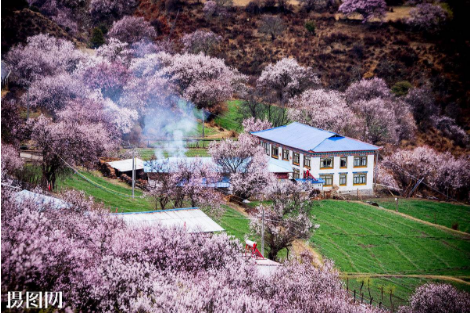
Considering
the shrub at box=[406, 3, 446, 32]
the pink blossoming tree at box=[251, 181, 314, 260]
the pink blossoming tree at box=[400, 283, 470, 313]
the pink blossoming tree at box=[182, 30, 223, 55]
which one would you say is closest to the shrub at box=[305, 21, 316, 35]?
the shrub at box=[406, 3, 446, 32]

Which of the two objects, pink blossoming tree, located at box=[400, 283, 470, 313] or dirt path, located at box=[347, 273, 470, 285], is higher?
dirt path, located at box=[347, 273, 470, 285]

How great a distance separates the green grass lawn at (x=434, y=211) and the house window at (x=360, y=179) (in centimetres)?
68

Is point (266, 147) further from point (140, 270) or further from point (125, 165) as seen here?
point (140, 270)

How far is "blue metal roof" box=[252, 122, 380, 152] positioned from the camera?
13.5 meters

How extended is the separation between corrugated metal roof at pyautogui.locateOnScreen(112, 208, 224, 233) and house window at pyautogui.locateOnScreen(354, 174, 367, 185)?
4.23m

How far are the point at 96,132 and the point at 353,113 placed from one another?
31.5ft

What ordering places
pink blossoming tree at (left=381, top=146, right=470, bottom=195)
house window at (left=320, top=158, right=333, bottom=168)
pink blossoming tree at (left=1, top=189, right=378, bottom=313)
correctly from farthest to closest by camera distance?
pink blossoming tree at (left=381, top=146, right=470, bottom=195) → house window at (left=320, top=158, right=333, bottom=168) → pink blossoming tree at (left=1, top=189, right=378, bottom=313)

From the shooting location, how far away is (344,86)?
84.3 feet

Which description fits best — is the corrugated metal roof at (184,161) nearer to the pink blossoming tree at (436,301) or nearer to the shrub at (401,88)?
the pink blossoming tree at (436,301)

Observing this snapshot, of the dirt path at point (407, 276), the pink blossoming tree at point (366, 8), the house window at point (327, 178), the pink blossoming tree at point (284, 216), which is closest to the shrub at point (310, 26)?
the pink blossoming tree at point (366, 8)

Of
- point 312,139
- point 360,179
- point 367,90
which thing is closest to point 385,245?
point 360,179

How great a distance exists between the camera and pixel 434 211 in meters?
14.7

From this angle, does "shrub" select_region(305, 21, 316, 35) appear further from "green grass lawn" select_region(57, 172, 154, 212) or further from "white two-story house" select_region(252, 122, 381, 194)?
"green grass lawn" select_region(57, 172, 154, 212)

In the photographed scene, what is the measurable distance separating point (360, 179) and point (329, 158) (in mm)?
1091
